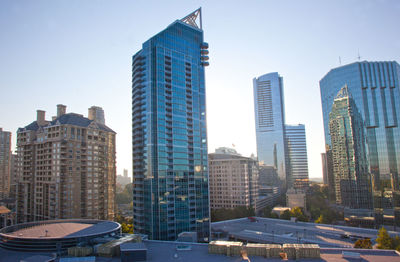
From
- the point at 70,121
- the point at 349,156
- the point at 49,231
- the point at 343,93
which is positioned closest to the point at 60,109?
the point at 70,121

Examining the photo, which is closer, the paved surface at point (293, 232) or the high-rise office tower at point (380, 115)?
the paved surface at point (293, 232)

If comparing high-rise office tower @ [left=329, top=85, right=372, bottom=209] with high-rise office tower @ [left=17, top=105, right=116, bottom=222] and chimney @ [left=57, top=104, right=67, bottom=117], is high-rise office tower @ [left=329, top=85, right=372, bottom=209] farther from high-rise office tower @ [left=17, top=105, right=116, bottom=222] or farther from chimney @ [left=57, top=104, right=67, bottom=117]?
chimney @ [left=57, top=104, right=67, bottom=117]

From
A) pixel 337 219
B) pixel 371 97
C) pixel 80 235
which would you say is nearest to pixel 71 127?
pixel 80 235

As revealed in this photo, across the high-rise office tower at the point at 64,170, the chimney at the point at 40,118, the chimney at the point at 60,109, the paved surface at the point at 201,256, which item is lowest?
the paved surface at the point at 201,256

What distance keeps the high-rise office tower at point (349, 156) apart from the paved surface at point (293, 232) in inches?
2152

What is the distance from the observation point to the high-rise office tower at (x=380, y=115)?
16575 cm

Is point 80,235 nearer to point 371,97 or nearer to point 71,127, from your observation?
point 71,127

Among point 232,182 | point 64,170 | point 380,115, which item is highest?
point 380,115

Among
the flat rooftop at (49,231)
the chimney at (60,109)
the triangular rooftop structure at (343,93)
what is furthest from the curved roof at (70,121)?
the triangular rooftop structure at (343,93)

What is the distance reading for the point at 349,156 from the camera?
6841 inches

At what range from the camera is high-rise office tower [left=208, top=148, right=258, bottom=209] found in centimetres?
18425

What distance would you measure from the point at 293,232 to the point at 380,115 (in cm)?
9949

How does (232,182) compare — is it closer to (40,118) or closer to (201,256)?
(40,118)

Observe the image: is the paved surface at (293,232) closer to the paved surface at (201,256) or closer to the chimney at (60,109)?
the paved surface at (201,256)
